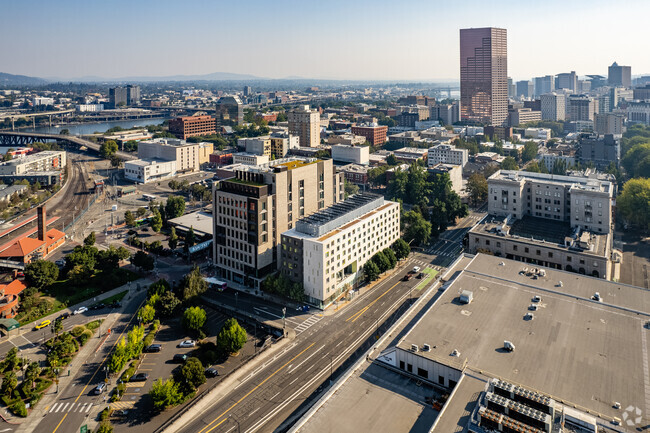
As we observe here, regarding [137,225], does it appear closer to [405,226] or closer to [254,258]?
[254,258]

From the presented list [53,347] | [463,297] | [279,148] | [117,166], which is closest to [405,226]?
[463,297]

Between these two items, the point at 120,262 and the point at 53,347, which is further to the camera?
the point at 120,262

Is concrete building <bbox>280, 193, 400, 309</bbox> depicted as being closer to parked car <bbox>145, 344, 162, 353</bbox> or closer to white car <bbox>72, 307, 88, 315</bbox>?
parked car <bbox>145, 344, 162, 353</bbox>

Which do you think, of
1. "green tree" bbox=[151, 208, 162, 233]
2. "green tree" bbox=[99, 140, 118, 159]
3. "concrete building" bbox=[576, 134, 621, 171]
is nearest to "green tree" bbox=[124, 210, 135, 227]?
"green tree" bbox=[151, 208, 162, 233]

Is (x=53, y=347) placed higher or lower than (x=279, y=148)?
lower

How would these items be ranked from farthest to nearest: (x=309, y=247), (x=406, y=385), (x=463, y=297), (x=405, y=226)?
(x=405, y=226), (x=309, y=247), (x=463, y=297), (x=406, y=385)

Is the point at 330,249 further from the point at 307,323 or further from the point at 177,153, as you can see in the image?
the point at 177,153
